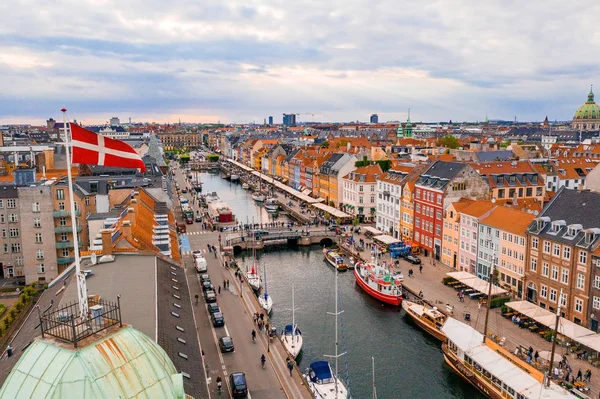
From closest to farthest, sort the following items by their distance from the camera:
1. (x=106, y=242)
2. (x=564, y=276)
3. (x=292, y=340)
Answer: (x=106, y=242), (x=292, y=340), (x=564, y=276)

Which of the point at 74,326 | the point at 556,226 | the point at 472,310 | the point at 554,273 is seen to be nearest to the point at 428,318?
the point at 472,310

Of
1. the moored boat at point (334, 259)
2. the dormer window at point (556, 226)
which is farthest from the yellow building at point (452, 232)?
the dormer window at point (556, 226)

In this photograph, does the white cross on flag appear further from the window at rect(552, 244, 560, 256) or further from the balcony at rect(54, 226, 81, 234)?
the window at rect(552, 244, 560, 256)

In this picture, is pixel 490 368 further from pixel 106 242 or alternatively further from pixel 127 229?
pixel 106 242

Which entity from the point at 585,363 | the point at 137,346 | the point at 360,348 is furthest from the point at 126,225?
the point at 585,363

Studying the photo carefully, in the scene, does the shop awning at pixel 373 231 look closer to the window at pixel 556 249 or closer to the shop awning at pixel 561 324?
the shop awning at pixel 561 324

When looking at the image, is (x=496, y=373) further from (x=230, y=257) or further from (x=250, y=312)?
(x=230, y=257)

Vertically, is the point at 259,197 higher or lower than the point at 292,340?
higher
